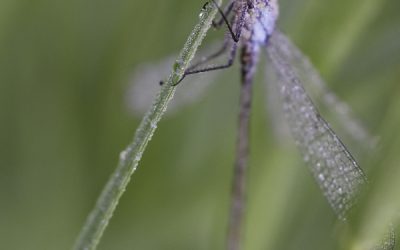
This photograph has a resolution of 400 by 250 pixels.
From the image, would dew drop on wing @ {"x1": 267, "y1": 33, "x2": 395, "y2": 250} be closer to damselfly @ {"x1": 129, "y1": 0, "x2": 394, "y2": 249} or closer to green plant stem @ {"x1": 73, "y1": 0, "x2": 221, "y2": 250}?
damselfly @ {"x1": 129, "y1": 0, "x2": 394, "y2": 249}

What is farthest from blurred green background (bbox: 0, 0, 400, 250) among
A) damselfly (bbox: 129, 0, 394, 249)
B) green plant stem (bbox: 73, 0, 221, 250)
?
green plant stem (bbox: 73, 0, 221, 250)

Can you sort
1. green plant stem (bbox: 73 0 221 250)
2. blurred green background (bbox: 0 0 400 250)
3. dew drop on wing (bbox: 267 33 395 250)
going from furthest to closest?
blurred green background (bbox: 0 0 400 250)
dew drop on wing (bbox: 267 33 395 250)
green plant stem (bbox: 73 0 221 250)

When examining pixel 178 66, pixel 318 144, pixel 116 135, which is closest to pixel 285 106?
pixel 318 144

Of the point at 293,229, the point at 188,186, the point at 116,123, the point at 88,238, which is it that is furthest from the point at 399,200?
the point at 116,123

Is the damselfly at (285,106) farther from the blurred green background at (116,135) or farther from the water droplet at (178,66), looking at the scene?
the water droplet at (178,66)

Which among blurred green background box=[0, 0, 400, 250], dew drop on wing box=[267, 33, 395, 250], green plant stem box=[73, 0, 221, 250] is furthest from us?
blurred green background box=[0, 0, 400, 250]

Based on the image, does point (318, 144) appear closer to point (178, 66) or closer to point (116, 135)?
point (116, 135)
